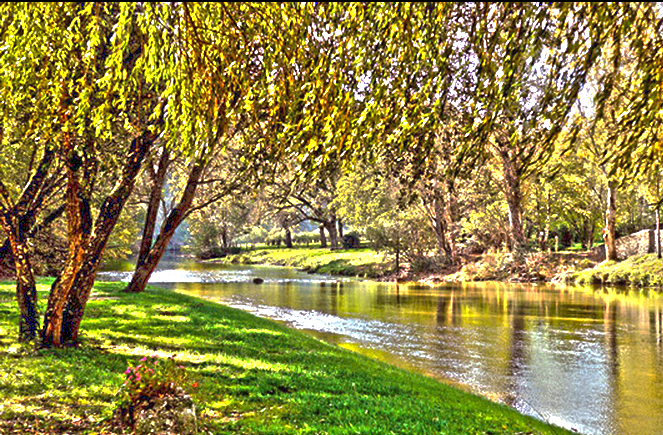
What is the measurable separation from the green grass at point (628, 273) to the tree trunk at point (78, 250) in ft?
99.5

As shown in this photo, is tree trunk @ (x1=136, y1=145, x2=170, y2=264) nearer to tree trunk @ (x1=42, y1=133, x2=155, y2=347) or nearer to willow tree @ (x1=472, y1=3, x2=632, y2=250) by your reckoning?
tree trunk @ (x1=42, y1=133, x2=155, y2=347)

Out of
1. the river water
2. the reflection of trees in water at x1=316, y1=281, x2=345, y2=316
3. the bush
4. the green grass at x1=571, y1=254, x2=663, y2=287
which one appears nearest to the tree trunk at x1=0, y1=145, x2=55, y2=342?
the bush

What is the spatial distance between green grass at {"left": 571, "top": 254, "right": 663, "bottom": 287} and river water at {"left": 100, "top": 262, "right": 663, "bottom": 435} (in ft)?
8.07

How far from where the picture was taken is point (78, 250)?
998 cm

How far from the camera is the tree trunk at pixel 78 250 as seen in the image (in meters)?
10.0

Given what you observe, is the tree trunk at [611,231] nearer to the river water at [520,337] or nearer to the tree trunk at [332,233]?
the river water at [520,337]

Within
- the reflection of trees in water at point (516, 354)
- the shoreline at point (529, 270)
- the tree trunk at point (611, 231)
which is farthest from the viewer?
the tree trunk at point (611, 231)

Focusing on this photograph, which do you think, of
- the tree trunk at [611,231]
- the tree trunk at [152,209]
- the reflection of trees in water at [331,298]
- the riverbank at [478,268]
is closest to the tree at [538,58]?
the tree trunk at [152,209]

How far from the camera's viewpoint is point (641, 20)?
13.0 feet

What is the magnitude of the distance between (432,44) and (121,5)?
2760mm

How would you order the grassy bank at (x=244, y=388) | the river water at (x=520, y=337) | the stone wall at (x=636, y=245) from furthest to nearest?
the stone wall at (x=636, y=245) < the river water at (x=520, y=337) < the grassy bank at (x=244, y=388)

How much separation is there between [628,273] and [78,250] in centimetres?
3159

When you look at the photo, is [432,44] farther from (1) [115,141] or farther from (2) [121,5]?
(1) [115,141]

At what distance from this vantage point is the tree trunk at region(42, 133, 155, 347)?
1000 centimetres
